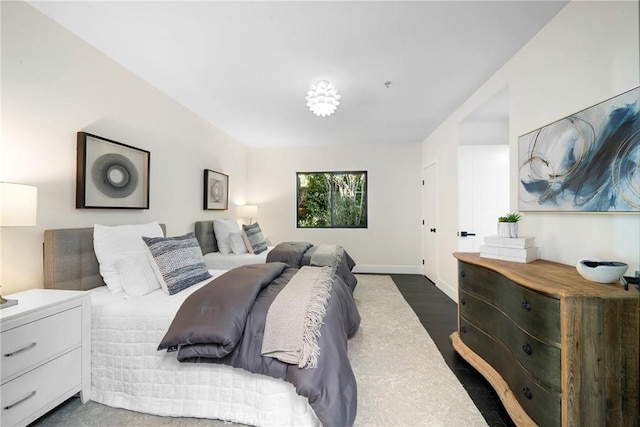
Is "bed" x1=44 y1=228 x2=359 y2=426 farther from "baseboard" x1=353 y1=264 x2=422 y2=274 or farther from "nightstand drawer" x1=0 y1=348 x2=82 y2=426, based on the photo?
"baseboard" x1=353 y1=264 x2=422 y2=274

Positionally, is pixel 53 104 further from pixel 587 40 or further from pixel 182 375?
pixel 587 40

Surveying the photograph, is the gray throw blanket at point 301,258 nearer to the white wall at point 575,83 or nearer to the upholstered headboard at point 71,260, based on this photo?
the upholstered headboard at point 71,260

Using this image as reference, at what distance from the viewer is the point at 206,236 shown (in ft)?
12.2

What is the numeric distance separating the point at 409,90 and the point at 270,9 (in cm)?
178

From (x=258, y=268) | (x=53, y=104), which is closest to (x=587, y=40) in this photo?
(x=258, y=268)

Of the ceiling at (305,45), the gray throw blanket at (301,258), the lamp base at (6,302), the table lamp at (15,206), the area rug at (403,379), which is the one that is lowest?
Answer: the area rug at (403,379)

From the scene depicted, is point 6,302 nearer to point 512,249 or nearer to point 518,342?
point 518,342

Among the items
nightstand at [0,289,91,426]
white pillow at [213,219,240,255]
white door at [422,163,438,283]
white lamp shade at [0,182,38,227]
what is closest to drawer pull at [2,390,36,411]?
nightstand at [0,289,91,426]

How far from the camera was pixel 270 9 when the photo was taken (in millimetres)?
1719

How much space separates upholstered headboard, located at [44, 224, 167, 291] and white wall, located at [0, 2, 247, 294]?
72 mm

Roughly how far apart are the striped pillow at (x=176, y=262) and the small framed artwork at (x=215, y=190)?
1.72 m

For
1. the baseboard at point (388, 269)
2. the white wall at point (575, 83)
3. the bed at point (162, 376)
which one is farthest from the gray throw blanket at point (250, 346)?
the baseboard at point (388, 269)

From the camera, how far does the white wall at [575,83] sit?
1349mm

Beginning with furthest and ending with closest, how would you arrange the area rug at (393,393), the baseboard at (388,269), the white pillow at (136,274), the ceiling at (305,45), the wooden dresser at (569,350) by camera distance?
the baseboard at (388,269), the white pillow at (136,274), the ceiling at (305,45), the area rug at (393,393), the wooden dresser at (569,350)
